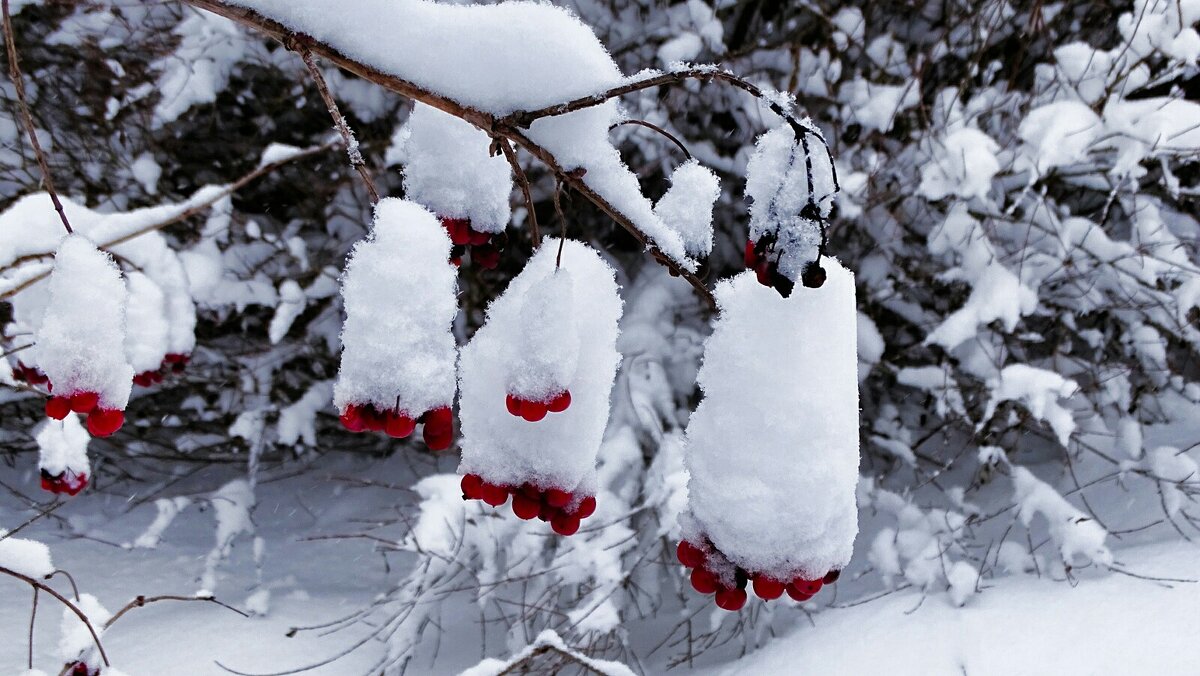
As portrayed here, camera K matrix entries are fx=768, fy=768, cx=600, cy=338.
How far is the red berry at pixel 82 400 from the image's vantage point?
0.89m

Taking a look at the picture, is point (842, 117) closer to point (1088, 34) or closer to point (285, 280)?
point (1088, 34)

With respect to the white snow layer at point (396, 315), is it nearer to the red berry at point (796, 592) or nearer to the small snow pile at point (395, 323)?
the small snow pile at point (395, 323)

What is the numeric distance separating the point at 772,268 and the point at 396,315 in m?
0.37

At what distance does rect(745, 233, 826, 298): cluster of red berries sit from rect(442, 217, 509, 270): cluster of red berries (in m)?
0.40

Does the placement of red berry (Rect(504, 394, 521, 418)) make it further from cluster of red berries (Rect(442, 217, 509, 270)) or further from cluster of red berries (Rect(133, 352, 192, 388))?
cluster of red berries (Rect(133, 352, 192, 388))

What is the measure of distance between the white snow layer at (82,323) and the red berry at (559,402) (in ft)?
1.67

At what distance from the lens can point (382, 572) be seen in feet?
10.6

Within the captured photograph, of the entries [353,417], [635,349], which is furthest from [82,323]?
[635,349]

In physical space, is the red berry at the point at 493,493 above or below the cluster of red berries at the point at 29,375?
below

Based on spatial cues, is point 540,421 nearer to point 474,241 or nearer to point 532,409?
point 532,409

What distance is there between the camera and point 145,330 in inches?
69.7

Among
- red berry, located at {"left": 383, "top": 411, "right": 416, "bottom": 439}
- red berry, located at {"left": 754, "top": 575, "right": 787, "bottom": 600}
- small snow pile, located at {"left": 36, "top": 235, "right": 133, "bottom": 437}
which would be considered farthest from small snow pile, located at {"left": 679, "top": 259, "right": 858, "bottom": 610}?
small snow pile, located at {"left": 36, "top": 235, "right": 133, "bottom": 437}

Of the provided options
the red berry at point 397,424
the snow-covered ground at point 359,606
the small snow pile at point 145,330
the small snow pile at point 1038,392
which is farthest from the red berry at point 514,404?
the small snow pile at point 1038,392

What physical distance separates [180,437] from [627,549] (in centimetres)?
242
